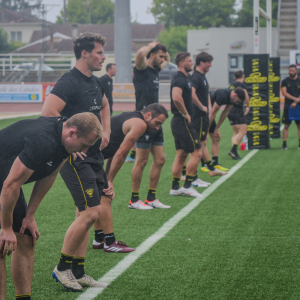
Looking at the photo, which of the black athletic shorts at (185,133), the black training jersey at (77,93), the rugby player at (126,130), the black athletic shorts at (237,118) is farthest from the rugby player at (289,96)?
the black training jersey at (77,93)

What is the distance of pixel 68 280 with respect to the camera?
4.42 meters

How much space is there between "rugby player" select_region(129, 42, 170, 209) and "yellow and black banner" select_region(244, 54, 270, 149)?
19.5 feet

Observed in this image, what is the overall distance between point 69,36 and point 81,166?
81830 millimetres

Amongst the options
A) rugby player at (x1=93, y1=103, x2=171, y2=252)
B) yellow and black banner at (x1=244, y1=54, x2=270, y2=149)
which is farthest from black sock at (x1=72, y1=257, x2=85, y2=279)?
yellow and black banner at (x1=244, y1=54, x2=270, y2=149)

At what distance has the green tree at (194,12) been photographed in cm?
7356

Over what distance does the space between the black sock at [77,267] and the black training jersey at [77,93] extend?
0.91m

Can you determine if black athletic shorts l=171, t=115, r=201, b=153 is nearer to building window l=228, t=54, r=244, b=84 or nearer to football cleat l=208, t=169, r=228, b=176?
football cleat l=208, t=169, r=228, b=176

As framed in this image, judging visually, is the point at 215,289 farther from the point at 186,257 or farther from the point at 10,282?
the point at 10,282

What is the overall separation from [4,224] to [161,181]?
639cm

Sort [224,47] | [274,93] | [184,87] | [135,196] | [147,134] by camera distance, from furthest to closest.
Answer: [224,47] → [274,93] → [184,87] → [135,196] → [147,134]

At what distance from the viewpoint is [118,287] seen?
4.49 metres

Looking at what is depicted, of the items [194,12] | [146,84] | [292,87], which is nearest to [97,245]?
[146,84]

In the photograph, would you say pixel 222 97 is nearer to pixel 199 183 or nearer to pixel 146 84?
pixel 199 183

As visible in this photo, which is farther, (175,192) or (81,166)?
(175,192)
